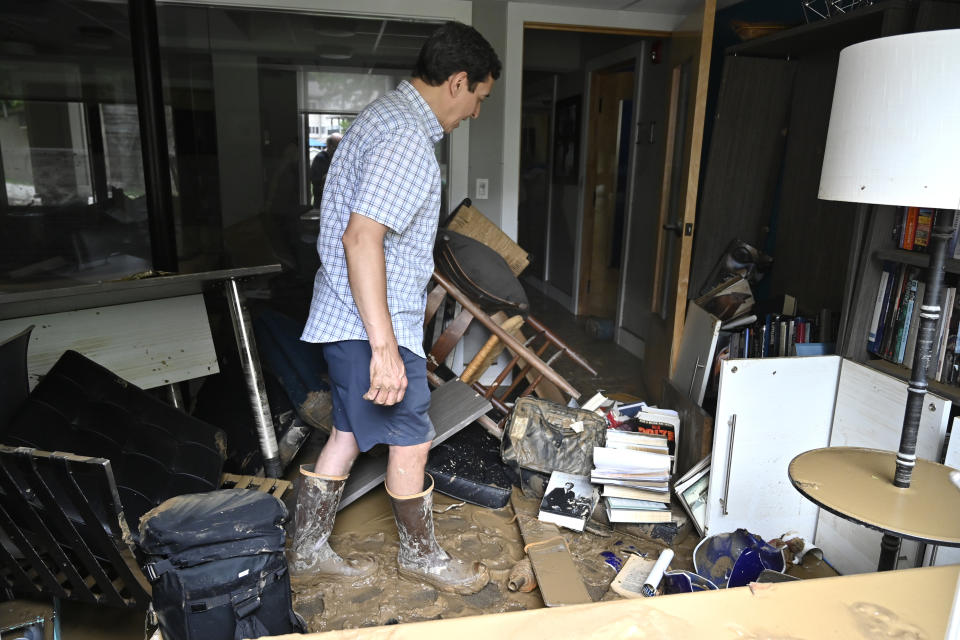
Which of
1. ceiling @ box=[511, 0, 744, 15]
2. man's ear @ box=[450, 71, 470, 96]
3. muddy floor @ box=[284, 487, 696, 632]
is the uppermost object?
ceiling @ box=[511, 0, 744, 15]

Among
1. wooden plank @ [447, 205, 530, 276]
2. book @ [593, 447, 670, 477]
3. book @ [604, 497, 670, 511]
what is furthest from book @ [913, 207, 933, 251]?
wooden plank @ [447, 205, 530, 276]

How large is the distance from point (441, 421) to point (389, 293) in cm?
102

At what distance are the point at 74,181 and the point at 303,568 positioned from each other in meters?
3.30

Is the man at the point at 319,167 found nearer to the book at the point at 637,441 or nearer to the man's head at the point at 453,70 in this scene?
the man's head at the point at 453,70

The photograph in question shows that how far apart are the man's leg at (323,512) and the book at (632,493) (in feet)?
3.02

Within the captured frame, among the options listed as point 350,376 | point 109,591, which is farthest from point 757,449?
point 109,591

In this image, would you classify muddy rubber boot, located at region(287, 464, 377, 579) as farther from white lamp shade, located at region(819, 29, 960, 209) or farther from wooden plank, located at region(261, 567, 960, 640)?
white lamp shade, located at region(819, 29, 960, 209)

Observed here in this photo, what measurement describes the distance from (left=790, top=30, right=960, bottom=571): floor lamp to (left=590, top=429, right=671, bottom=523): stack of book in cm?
85

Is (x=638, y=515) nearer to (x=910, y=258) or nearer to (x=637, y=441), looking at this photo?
(x=637, y=441)

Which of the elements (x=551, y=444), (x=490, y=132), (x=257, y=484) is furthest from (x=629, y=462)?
(x=490, y=132)

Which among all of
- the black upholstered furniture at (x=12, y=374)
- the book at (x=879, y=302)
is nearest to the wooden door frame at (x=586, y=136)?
the book at (x=879, y=302)

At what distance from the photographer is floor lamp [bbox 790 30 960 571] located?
1325 mm

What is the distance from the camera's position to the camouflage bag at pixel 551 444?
8.79 feet

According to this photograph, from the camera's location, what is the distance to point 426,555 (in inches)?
84.5
